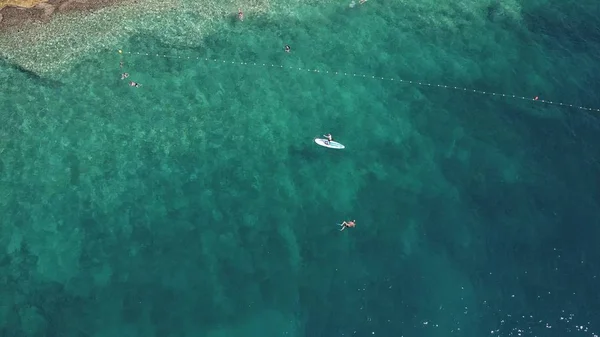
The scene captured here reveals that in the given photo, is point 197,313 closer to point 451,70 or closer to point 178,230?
point 178,230

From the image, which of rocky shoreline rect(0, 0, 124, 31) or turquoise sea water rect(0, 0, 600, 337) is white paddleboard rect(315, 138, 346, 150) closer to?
turquoise sea water rect(0, 0, 600, 337)

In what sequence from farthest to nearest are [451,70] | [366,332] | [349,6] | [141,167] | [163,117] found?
[349,6] → [451,70] → [163,117] → [141,167] → [366,332]

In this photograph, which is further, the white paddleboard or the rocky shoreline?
the rocky shoreline

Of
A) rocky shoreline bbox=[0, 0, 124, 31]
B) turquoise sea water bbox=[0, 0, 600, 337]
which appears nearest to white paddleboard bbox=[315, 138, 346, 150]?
turquoise sea water bbox=[0, 0, 600, 337]

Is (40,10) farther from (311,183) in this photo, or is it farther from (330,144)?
(311,183)

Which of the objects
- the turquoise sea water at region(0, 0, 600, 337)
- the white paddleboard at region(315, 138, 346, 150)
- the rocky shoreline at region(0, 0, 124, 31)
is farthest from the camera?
the rocky shoreline at region(0, 0, 124, 31)

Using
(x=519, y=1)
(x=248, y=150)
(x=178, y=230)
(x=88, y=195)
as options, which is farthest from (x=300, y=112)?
(x=519, y=1)
